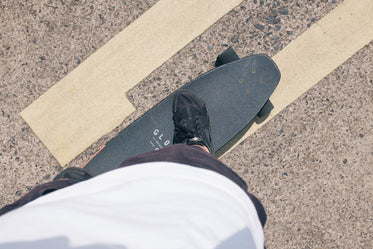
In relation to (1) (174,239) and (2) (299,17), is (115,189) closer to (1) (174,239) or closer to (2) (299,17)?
(1) (174,239)

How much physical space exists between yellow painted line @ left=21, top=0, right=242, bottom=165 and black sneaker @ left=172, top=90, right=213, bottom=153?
0.28 metres

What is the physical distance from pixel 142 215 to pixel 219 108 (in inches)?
34.6

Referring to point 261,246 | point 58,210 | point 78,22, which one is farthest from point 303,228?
point 78,22

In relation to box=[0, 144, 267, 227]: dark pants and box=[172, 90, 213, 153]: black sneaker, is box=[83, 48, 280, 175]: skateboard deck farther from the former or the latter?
box=[0, 144, 267, 227]: dark pants

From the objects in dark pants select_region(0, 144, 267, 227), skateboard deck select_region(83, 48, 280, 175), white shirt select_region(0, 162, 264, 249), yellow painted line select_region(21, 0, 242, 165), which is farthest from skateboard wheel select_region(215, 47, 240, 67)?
white shirt select_region(0, 162, 264, 249)

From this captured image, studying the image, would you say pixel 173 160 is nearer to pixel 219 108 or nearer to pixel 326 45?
pixel 219 108

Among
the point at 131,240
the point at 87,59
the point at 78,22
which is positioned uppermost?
the point at 78,22

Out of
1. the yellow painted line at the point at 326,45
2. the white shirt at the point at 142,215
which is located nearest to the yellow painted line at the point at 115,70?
the yellow painted line at the point at 326,45

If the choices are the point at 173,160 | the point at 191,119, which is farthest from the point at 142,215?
the point at 191,119

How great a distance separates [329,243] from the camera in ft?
5.10

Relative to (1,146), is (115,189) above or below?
below

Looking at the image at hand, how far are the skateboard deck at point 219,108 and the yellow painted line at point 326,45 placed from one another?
132 mm

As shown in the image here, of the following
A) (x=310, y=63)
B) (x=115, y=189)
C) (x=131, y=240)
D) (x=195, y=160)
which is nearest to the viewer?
(x=131, y=240)

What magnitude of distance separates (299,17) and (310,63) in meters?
0.27
